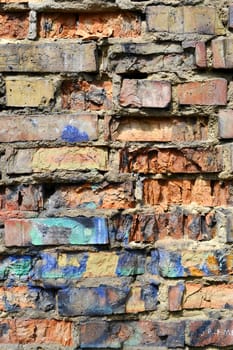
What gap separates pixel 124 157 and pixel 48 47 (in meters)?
0.34

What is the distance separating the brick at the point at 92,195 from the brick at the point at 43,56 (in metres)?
0.30

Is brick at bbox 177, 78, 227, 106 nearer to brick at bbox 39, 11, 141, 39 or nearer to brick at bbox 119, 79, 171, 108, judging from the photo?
brick at bbox 119, 79, 171, 108

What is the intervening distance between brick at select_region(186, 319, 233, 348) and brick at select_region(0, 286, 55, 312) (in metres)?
0.36

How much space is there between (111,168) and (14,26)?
1.43 feet

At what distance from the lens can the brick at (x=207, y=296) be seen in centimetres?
125

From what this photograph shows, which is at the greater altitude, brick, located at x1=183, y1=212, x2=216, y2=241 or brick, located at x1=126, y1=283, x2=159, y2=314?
brick, located at x1=183, y1=212, x2=216, y2=241

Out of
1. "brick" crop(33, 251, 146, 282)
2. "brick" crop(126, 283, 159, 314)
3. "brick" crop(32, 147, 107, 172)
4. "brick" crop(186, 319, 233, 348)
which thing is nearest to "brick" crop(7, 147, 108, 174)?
"brick" crop(32, 147, 107, 172)

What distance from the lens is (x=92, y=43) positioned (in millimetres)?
1230

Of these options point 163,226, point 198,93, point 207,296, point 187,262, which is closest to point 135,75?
point 198,93

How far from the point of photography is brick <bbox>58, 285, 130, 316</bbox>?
48.6 inches

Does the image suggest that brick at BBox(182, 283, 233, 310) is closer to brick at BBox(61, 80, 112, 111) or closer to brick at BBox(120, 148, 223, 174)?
brick at BBox(120, 148, 223, 174)

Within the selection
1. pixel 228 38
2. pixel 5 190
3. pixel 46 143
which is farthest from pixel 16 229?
pixel 228 38

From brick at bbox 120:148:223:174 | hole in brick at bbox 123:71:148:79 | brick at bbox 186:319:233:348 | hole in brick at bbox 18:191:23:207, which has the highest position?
hole in brick at bbox 123:71:148:79

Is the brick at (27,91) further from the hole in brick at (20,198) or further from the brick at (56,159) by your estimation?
the hole in brick at (20,198)
